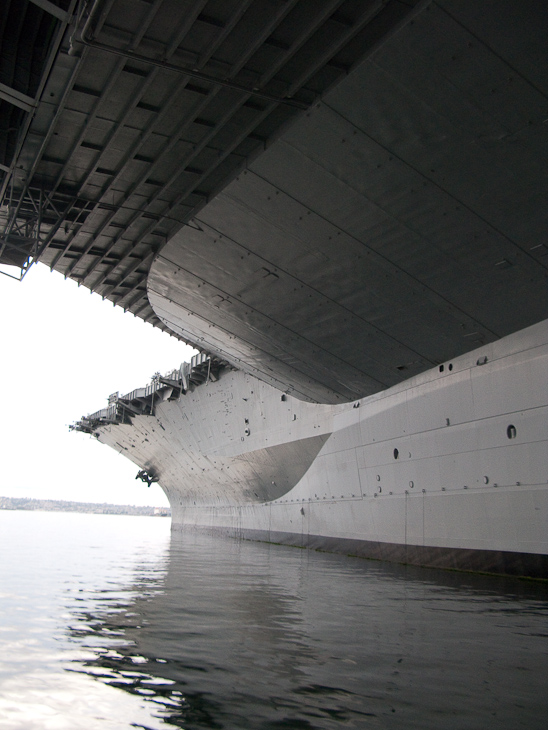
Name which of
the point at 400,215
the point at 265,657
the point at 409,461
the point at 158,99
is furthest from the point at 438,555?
the point at 158,99

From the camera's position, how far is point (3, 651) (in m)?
4.71

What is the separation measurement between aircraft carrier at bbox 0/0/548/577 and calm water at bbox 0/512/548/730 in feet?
17.0

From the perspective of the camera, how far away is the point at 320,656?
16.6 ft

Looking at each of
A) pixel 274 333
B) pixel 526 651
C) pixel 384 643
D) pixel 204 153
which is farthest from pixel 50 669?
pixel 274 333

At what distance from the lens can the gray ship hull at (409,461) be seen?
1238cm

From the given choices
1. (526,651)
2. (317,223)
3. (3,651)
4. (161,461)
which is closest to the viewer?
(3,651)

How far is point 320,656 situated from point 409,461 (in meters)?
11.6

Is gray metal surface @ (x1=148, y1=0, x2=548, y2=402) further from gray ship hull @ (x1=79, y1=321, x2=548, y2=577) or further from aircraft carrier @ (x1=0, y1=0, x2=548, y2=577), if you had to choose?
gray ship hull @ (x1=79, y1=321, x2=548, y2=577)

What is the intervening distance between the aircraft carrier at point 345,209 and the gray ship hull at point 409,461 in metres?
0.07

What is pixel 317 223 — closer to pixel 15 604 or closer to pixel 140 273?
pixel 15 604

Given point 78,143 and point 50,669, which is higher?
point 78,143

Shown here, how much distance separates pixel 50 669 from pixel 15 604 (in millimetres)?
3271

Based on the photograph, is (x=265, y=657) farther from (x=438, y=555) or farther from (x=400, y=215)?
(x=438, y=555)

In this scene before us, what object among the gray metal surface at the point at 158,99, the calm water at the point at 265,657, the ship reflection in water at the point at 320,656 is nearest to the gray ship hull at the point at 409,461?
the calm water at the point at 265,657
